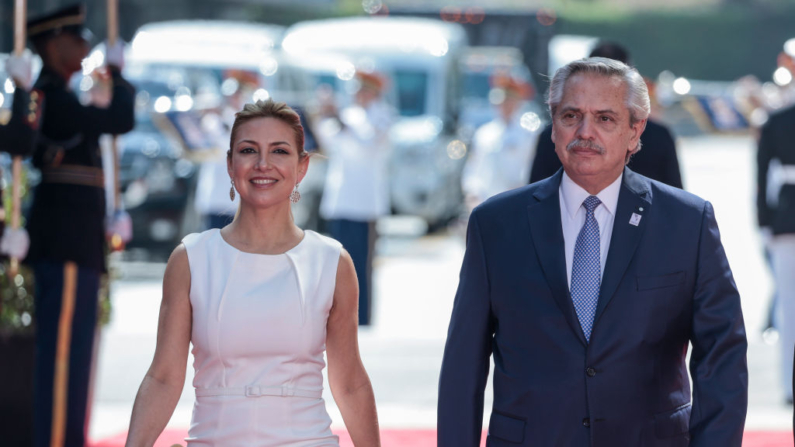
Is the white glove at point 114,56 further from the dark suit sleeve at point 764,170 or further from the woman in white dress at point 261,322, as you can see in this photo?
the dark suit sleeve at point 764,170

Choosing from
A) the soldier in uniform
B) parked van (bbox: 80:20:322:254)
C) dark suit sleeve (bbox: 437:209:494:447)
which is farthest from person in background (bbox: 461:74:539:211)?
dark suit sleeve (bbox: 437:209:494:447)

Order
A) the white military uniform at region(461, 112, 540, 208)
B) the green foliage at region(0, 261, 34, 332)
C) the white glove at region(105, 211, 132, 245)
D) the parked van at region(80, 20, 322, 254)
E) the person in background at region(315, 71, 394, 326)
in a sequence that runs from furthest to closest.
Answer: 1. the parked van at region(80, 20, 322, 254)
2. the white military uniform at region(461, 112, 540, 208)
3. the person in background at region(315, 71, 394, 326)
4. the white glove at region(105, 211, 132, 245)
5. the green foliage at region(0, 261, 34, 332)

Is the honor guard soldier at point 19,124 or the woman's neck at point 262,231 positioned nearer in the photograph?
the woman's neck at point 262,231

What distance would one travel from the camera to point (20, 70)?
209 inches

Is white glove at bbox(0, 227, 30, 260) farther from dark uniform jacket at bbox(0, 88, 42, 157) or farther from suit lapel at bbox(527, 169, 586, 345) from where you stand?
suit lapel at bbox(527, 169, 586, 345)

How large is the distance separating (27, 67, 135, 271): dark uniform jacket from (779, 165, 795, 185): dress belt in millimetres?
3635

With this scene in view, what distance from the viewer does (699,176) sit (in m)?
28.3

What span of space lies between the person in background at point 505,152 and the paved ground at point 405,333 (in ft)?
4.08

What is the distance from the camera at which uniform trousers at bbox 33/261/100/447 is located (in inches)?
211

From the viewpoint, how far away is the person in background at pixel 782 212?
702cm

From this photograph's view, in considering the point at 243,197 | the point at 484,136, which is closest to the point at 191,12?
the point at 484,136

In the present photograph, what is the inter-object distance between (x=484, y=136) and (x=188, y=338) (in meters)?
8.23

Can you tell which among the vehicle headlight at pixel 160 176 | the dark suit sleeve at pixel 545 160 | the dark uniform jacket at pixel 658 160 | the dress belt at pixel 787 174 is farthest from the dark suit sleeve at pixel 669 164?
the vehicle headlight at pixel 160 176

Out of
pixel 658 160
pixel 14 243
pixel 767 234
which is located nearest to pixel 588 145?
pixel 658 160
